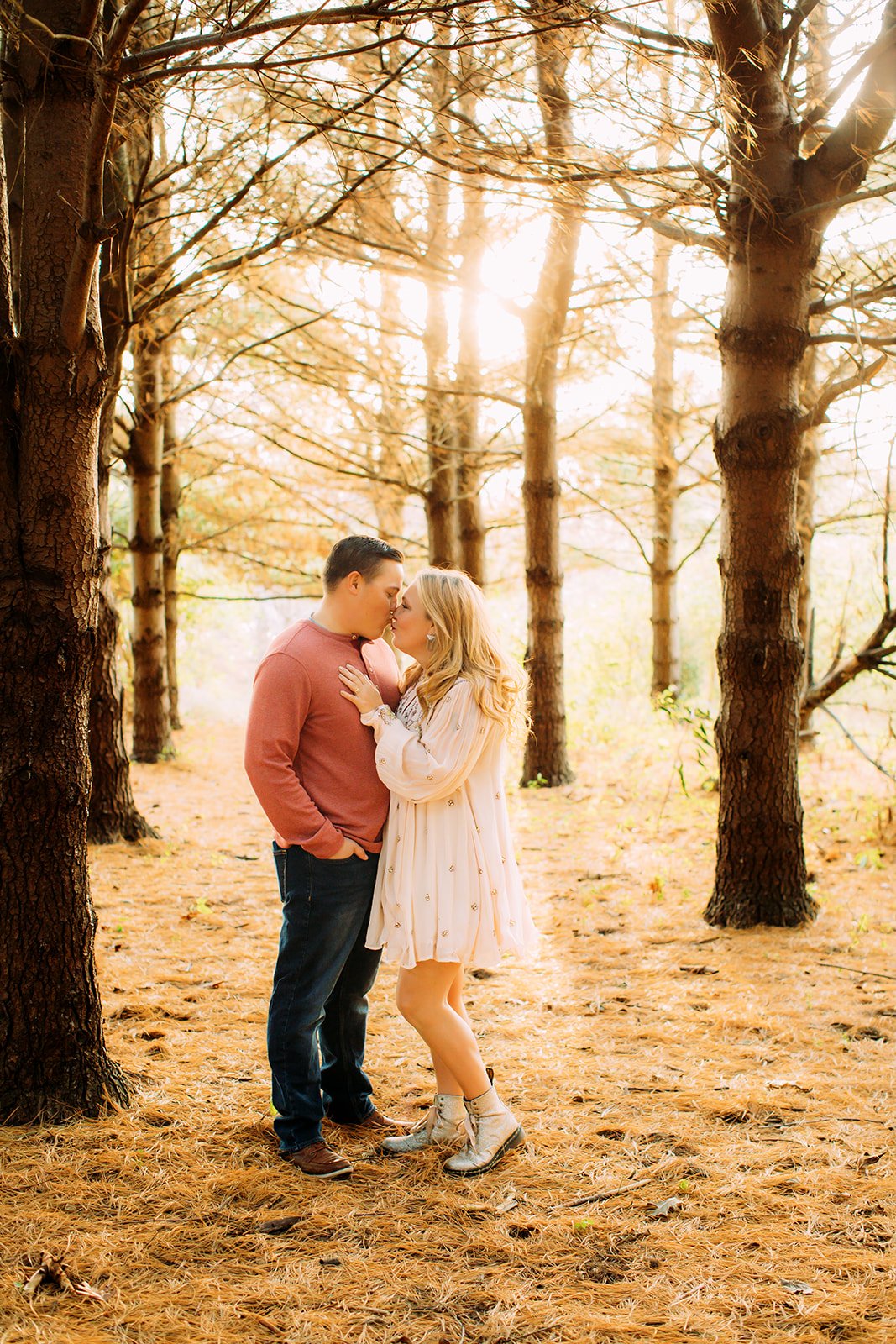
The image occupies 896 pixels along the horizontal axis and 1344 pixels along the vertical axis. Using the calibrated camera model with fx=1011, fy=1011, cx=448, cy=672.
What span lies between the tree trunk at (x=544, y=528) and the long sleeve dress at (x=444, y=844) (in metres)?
5.68

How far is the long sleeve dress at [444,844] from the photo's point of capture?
289cm

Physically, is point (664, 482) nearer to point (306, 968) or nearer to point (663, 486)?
point (663, 486)

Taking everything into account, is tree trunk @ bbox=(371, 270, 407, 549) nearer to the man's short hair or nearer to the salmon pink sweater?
the man's short hair

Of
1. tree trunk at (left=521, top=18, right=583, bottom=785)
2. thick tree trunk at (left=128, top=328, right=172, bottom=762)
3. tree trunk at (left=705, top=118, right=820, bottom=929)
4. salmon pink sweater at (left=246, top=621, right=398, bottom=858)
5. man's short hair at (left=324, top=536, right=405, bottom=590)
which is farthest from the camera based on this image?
thick tree trunk at (left=128, top=328, right=172, bottom=762)

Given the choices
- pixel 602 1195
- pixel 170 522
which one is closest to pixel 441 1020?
pixel 602 1195

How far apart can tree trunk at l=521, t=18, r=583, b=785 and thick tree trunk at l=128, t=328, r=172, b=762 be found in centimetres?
341

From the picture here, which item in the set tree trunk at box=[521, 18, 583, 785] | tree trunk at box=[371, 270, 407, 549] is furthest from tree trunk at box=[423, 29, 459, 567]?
tree trunk at box=[521, 18, 583, 785]

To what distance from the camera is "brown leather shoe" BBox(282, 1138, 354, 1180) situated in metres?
2.89

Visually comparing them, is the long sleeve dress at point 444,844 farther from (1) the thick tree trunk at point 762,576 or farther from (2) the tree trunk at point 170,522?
(2) the tree trunk at point 170,522

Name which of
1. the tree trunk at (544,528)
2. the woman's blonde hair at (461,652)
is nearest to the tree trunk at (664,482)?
the tree trunk at (544,528)

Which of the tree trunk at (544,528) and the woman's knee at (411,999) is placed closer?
the woman's knee at (411,999)

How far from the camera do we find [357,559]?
10.0 ft

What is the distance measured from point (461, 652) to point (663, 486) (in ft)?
31.3

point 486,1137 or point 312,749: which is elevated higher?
point 312,749
